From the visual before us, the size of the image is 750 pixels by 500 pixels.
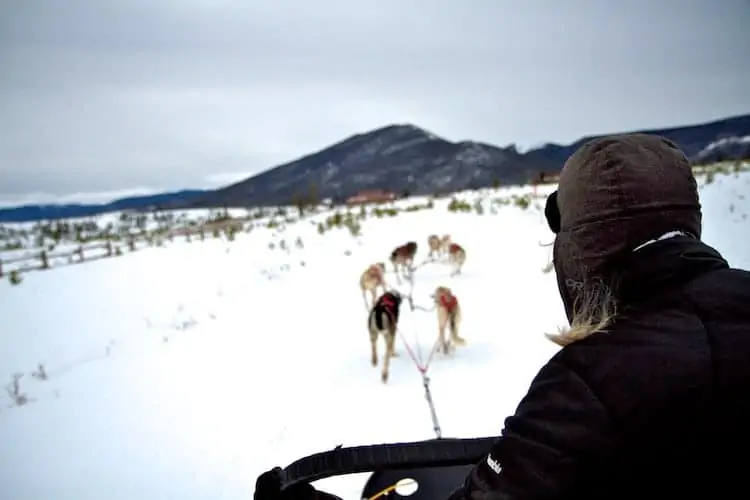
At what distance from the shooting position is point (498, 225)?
46.6 ft

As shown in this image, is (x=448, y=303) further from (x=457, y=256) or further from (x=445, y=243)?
(x=445, y=243)

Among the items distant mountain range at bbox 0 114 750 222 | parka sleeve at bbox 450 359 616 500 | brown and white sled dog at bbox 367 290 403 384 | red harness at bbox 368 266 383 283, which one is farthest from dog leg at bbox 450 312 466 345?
distant mountain range at bbox 0 114 750 222

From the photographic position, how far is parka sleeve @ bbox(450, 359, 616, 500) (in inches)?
31.9

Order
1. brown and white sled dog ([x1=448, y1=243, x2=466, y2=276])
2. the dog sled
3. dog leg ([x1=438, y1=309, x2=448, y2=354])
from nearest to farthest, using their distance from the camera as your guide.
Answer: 1. the dog sled
2. dog leg ([x1=438, y1=309, x2=448, y2=354])
3. brown and white sled dog ([x1=448, y1=243, x2=466, y2=276])

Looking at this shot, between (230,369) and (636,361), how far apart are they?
4726 mm

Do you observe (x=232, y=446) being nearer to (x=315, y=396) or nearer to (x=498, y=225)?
(x=315, y=396)

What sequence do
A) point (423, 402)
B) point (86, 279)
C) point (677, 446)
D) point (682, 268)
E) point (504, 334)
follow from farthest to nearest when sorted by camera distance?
1. point (86, 279)
2. point (504, 334)
3. point (423, 402)
4. point (682, 268)
5. point (677, 446)

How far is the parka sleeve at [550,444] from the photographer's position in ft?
2.66

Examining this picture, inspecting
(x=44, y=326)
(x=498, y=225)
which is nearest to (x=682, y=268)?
(x=44, y=326)

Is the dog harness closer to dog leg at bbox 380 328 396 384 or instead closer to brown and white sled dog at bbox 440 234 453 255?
dog leg at bbox 380 328 396 384

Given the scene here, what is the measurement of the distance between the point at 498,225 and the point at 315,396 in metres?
11.3

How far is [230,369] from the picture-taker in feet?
16.0

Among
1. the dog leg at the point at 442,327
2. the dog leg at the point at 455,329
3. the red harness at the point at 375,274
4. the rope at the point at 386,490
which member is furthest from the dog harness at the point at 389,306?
the rope at the point at 386,490

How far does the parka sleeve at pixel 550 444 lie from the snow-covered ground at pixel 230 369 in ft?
7.15
